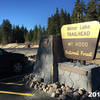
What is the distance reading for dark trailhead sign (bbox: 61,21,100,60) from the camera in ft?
12.9

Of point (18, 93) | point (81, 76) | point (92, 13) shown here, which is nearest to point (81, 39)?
point (81, 76)

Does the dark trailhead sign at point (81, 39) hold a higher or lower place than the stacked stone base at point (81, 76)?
higher

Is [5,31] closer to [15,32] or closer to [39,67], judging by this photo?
[15,32]

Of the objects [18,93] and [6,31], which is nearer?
[18,93]

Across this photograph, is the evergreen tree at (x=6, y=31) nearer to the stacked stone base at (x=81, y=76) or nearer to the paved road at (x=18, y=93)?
the paved road at (x=18, y=93)

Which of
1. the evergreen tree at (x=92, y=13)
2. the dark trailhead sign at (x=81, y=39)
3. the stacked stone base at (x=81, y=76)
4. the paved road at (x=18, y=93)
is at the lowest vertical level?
the paved road at (x=18, y=93)

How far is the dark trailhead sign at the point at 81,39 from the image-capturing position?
3939 mm

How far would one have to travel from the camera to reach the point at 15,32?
2756 inches

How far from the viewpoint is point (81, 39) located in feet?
14.4

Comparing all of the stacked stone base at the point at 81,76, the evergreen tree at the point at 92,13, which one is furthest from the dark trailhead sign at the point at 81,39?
the evergreen tree at the point at 92,13

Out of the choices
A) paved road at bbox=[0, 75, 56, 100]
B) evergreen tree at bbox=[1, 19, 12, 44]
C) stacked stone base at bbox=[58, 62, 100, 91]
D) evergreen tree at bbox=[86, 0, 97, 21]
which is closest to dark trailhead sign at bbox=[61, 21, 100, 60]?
stacked stone base at bbox=[58, 62, 100, 91]

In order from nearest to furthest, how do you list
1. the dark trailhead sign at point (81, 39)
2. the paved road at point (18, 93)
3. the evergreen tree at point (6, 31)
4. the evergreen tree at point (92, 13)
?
the dark trailhead sign at point (81, 39), the paved road at point (18, 93), the evergreen tree at point (92, 13), the evergreen tree at point (6, 31)

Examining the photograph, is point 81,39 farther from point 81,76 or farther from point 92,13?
point 92,13

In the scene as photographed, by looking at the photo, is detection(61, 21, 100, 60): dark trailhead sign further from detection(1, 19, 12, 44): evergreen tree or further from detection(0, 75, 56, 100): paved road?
detection(1, 19, 12, 44): evergreen tree
